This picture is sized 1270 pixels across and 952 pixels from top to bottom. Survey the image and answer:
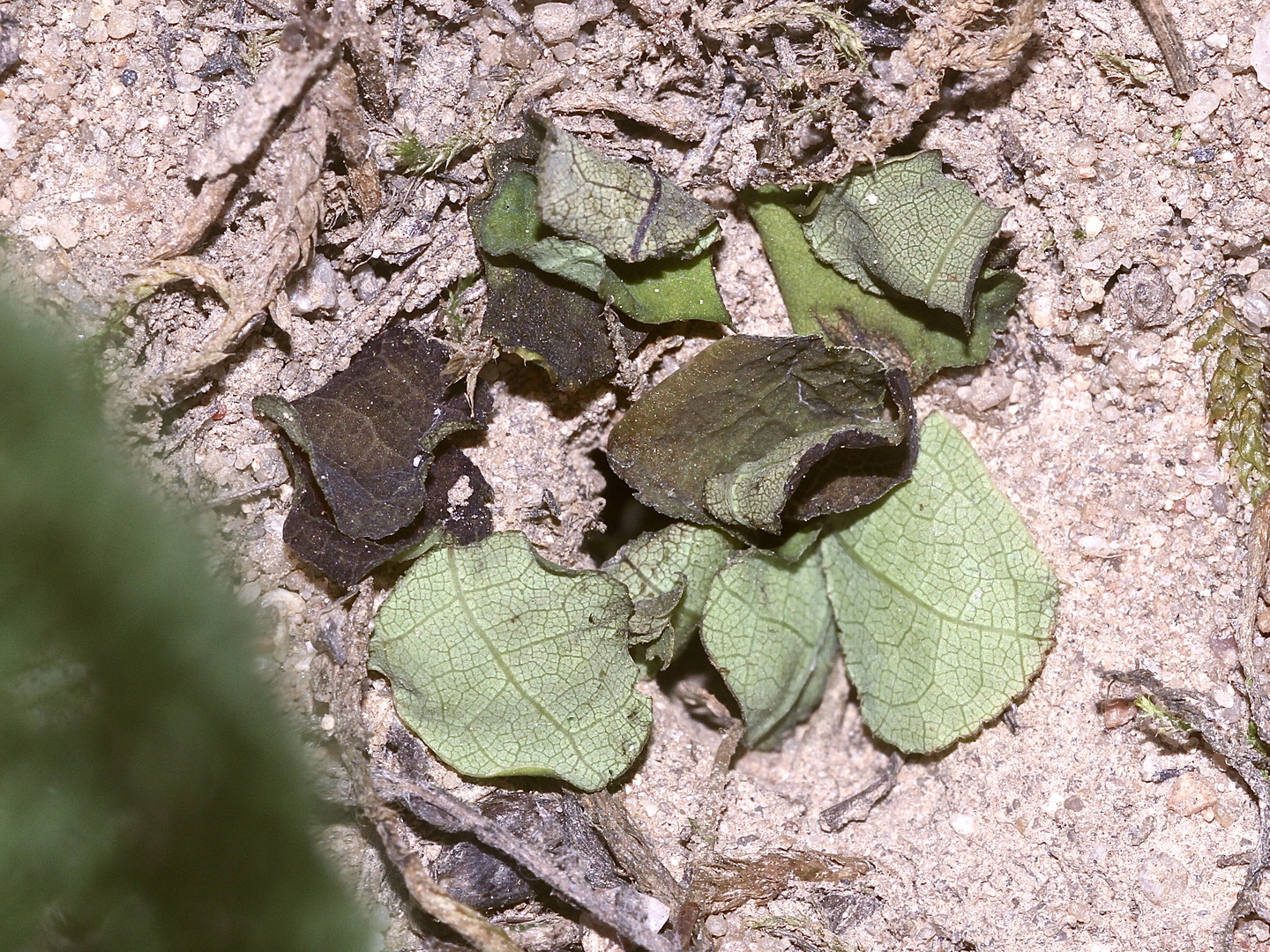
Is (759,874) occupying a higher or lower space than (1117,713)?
lower

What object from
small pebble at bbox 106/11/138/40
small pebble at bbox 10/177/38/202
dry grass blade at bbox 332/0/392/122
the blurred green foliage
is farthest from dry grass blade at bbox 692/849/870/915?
small pebble at bbox 106/11/138/40

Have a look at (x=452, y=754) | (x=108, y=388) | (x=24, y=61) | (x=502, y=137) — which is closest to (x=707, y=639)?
(x=452, y=754)

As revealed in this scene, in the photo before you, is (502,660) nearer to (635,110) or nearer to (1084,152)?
(635,110)

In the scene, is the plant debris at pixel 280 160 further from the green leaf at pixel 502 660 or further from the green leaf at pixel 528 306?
the green leaf at pixel 502 660

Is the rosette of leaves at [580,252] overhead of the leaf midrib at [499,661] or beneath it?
overhead

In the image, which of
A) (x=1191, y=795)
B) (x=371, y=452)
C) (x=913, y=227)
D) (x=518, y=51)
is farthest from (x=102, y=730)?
(x=1191, y=795)

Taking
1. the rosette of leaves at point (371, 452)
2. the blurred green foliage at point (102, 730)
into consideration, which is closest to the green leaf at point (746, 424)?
the rosette of leaves at point (371, 452)
